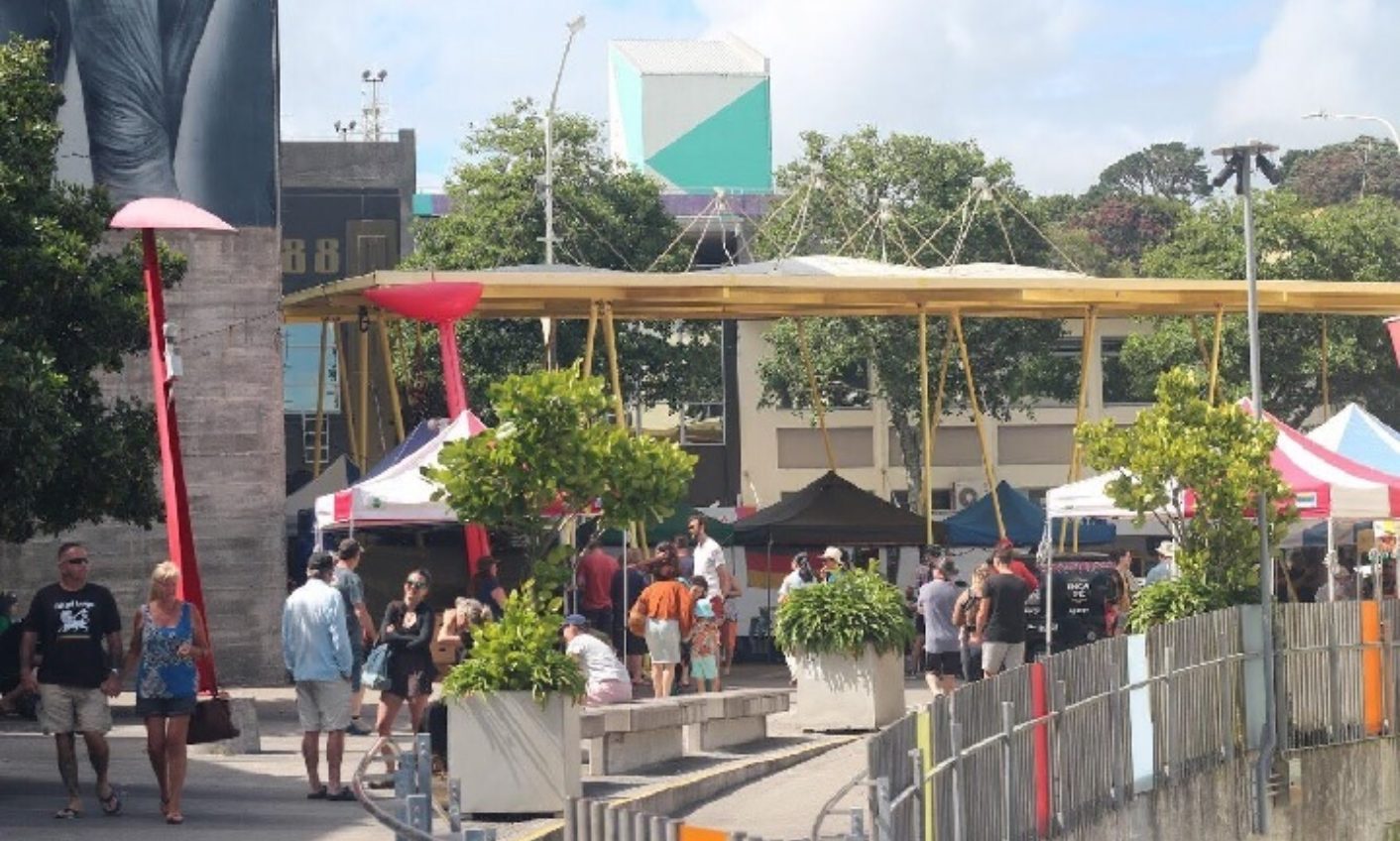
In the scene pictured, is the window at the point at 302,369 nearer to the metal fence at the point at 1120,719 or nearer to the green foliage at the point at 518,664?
the metal fence at the point at 1120,719

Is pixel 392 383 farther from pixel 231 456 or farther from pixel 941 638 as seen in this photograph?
pixel 941 638

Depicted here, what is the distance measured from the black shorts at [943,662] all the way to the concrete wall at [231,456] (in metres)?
7.85

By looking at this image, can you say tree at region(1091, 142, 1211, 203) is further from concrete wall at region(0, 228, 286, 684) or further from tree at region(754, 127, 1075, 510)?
concrete wall at region(0, 228, 286, 684)

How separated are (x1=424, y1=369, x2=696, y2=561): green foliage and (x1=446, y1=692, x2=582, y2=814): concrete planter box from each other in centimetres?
271

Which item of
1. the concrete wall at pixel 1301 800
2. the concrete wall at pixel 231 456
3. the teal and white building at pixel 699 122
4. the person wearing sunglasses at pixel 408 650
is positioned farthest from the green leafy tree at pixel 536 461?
the teal and white building at pixel 699 122

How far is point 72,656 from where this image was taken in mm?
17016

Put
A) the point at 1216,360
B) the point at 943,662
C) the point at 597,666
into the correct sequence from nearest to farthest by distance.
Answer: the point at 597,666
the point at 943,662
the point at 1216,360

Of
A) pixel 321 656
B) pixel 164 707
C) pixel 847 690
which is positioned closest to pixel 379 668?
pixel 321 656

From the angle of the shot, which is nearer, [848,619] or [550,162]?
[848,619]

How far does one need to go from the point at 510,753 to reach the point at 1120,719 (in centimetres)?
464

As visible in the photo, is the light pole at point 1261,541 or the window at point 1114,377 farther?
the window at point 1114,377

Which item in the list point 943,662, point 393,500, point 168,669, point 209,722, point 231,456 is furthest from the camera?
point 231,456

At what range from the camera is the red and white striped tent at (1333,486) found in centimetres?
2817

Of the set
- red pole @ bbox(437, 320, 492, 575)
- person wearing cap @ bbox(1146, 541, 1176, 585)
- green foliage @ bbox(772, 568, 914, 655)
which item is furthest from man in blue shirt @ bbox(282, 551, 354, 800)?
red pole @ bbox(437, 320, 492, 575)
